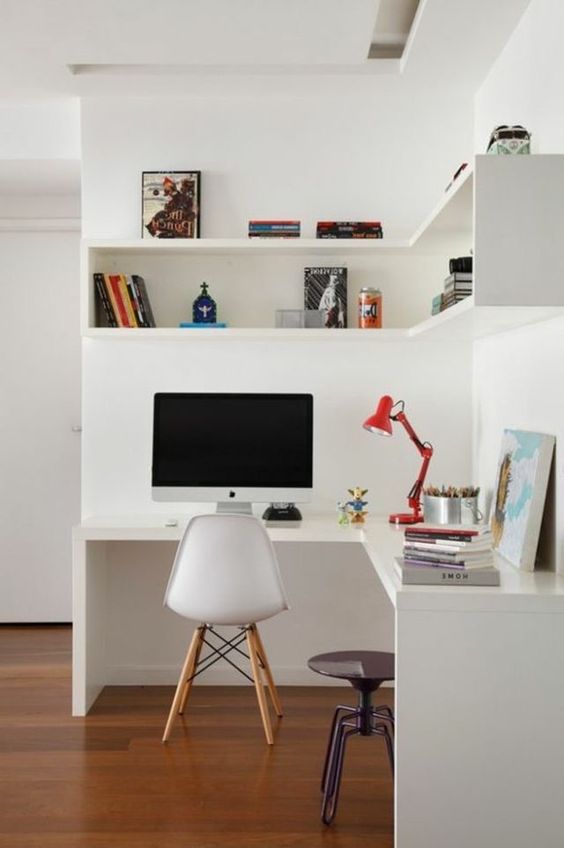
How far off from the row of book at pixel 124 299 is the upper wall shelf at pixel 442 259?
57mm

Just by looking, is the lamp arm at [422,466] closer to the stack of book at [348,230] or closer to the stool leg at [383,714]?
the stack of book at [348,230]

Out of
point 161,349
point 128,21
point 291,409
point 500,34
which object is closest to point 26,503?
point 161,349

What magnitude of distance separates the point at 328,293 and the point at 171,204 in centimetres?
74

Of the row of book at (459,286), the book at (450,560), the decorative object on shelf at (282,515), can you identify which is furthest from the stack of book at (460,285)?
the decorative object on shelf at (282,515)

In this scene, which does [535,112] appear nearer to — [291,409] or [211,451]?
[291,409]

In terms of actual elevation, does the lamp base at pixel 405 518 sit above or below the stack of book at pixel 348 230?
below

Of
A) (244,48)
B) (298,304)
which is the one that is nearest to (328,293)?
(298,304)

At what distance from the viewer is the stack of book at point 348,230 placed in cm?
412

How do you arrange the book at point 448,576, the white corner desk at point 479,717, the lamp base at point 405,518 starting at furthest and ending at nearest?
the lamp base at point 405,518
the book at point 448,576
the white corner desk at point 479,717

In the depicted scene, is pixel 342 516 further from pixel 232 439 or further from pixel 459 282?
pixel 459 282

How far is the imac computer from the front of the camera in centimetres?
405

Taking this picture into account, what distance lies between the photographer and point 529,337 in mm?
3182

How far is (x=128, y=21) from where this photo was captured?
10.9 feet

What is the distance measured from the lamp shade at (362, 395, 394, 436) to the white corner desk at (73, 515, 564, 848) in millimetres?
1464
